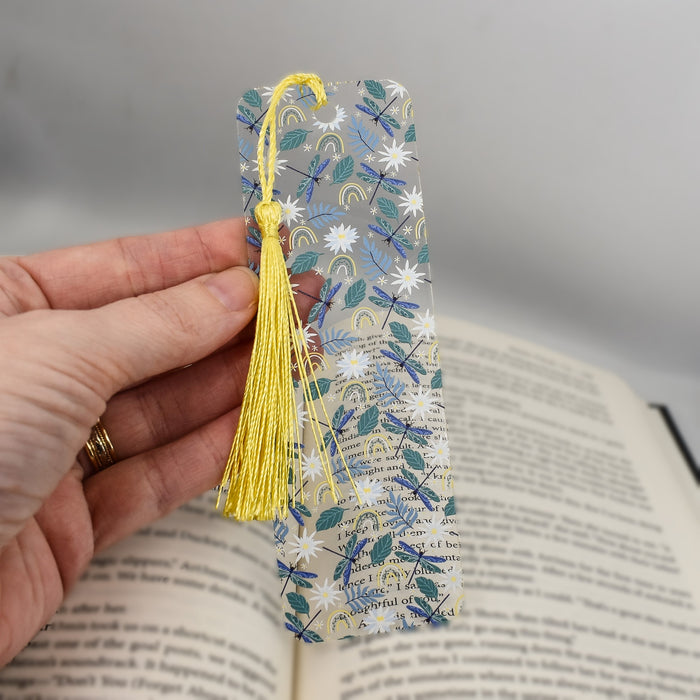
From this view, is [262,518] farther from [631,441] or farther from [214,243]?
[631,441]

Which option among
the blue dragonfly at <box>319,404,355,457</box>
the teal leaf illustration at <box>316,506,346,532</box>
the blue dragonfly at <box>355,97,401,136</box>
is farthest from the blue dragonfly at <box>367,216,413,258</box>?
the teal leaf illustration at <box>316,506,346,532</box>

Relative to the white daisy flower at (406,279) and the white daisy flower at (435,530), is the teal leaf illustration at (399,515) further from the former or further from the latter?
the white daisy flower at (406,279)

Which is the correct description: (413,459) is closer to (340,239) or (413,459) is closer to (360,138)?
(340,239)

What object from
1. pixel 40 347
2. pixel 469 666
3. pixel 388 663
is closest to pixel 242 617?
pixel 388 663

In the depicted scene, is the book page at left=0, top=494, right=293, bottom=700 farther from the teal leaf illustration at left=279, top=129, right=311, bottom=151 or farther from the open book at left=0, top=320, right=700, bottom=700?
the teal leaf illustration at left=279, top=129, right=311, bottom=151

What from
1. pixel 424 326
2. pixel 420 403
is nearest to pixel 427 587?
A: pixel 420 403

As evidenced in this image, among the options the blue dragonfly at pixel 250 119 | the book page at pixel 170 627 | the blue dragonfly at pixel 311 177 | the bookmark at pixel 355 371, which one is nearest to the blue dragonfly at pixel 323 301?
the bookmark at pixel 355 371

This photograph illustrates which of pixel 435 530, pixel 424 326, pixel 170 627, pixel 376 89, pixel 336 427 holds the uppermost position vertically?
pixel 376 89
